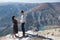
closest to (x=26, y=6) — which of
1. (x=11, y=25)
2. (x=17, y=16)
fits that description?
(x=17, y=16)

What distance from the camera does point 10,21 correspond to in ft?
5.50

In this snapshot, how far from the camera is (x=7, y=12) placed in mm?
1687

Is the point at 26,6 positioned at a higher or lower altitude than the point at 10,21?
higher

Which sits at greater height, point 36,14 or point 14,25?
point 36,14

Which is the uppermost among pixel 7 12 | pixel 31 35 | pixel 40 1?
pixel 40 1

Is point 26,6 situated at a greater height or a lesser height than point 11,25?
greater

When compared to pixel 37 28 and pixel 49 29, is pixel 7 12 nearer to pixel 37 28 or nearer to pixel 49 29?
pixel 37 28

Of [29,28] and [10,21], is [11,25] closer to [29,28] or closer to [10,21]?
[10,21]

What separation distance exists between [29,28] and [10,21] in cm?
22

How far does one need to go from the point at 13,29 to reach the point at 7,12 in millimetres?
195

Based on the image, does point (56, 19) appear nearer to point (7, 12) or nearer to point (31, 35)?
point (31, 35)

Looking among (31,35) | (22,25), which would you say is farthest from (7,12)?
(31,35)

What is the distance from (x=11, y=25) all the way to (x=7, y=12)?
148mm

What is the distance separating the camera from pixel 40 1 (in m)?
1.73
